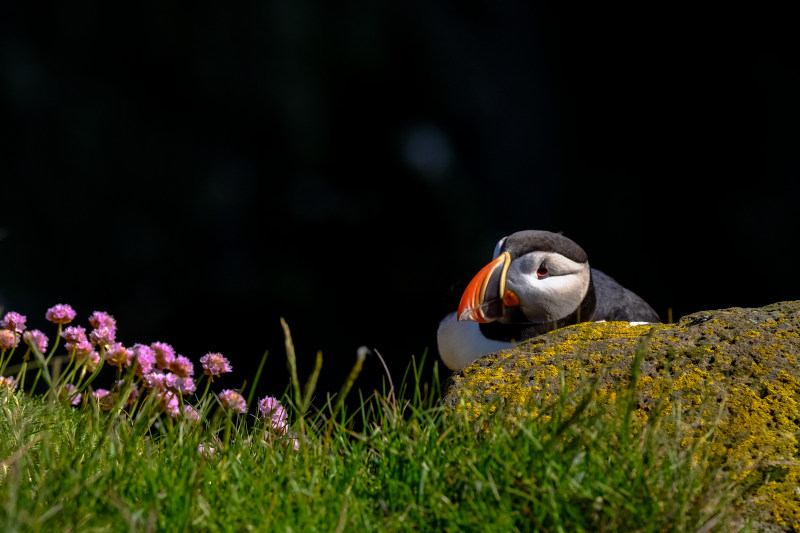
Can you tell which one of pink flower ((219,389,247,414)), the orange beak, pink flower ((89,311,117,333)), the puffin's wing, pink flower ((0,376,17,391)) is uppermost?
the orange beak

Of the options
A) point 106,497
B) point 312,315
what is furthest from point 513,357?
point 312,315

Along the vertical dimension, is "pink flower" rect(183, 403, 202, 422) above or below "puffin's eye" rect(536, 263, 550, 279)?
below

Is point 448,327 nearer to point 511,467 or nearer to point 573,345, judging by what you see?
point 573,345

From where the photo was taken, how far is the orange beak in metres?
3.18

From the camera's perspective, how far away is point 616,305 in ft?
11.9

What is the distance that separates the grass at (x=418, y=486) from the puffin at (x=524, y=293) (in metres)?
1.16

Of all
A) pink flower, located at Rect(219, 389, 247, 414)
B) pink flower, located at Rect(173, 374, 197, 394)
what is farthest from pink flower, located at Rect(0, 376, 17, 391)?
pink flower, located at Rect(219, 389, 247, 414)

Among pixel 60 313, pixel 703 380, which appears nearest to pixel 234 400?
pixel 60 313

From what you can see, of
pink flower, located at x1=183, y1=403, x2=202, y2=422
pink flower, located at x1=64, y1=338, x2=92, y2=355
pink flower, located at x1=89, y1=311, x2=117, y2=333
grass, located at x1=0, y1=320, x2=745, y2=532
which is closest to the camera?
grass, located at x1=0, y1=320, x2=745, y2=532

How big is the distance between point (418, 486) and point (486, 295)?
141cm

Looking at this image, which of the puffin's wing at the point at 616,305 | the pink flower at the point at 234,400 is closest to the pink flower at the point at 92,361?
the pink flower at the point at 234,400

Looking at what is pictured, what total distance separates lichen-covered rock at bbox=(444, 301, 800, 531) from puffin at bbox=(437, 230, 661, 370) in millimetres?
430

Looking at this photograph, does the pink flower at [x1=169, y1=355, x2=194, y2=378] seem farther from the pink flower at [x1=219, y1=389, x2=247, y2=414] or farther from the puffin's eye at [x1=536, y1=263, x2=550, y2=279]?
the puffin's eye at [x1=536, y1=263, x2=550, y2=279]

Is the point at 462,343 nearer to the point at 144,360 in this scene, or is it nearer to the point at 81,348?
the point at 144,360
